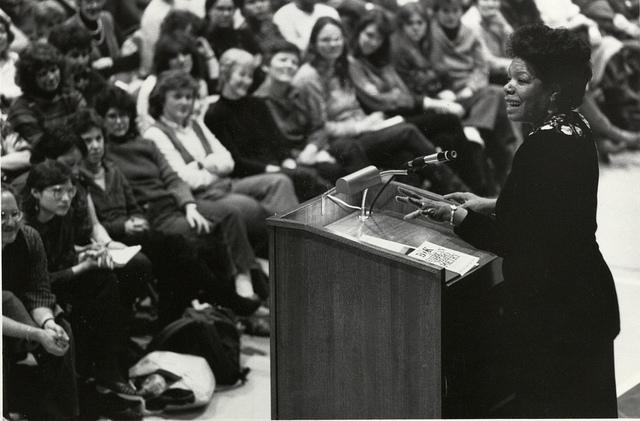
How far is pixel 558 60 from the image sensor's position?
4.03m

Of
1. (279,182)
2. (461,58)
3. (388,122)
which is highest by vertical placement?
(461,58)

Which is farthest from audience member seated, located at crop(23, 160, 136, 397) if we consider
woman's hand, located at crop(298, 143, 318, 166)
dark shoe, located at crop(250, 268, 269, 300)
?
woman's hand, located at crop(298, 143, 318, 166)

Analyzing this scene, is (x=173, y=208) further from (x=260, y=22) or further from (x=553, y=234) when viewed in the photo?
(x=553, y=234)

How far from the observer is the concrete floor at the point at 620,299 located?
15.5 ft

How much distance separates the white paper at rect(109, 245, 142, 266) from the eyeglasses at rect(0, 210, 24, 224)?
47 cm

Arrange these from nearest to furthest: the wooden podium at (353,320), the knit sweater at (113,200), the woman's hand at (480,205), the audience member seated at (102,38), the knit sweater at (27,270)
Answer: the wooden podium at (353,320) < the woman's hand at (480,205) < the knit sweater at (27,270) < the audience member seated at (102,38) < the knit sweater at (113,200)

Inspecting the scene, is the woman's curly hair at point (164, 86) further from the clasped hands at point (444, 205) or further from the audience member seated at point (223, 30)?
the clasped hands at point (444, 205)

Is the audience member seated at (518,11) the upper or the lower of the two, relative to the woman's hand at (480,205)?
upper

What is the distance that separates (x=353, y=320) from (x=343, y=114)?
224 cm

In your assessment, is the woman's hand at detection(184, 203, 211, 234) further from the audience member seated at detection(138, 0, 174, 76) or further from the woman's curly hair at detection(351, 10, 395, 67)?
the woman's curly hair at detection(351, 10, 395, 67)

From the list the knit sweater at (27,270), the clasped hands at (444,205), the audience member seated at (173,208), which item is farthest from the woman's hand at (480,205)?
the knit sweater at (27,270)

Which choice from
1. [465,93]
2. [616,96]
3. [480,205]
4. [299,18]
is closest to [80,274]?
[299,18]

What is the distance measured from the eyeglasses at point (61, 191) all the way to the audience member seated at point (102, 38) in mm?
553

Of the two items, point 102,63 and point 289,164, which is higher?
point 102,63
